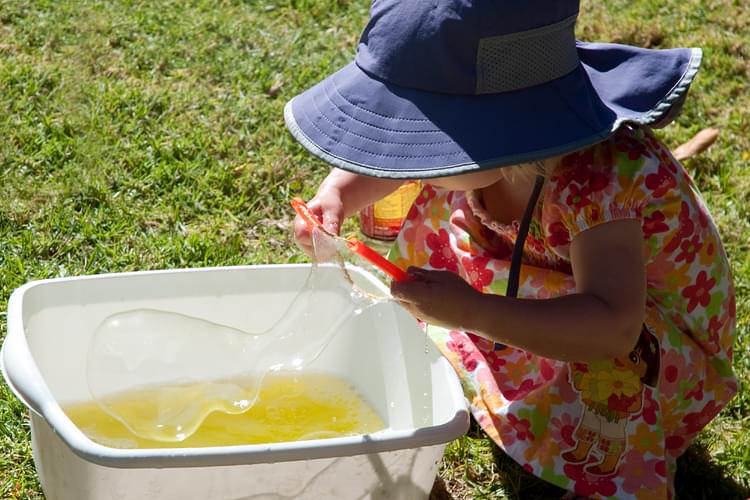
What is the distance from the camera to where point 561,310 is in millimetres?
1262

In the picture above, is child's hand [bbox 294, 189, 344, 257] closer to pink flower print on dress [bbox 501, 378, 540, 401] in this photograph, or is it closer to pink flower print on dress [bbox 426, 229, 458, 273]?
pink flower print on dress [bbox 426, 229, 458, 273]

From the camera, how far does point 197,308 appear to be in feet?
5.10

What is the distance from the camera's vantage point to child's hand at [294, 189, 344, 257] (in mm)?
1505

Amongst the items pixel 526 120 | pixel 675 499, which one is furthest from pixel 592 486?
pixel 526 120

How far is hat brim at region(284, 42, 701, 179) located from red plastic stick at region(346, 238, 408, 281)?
0.16 metres

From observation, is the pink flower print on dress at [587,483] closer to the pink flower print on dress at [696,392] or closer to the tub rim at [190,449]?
the pink flower print on dress at [696,392]

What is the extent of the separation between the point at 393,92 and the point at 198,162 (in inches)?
40.5

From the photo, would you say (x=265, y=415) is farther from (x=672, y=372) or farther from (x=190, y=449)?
(x=672, y=372)

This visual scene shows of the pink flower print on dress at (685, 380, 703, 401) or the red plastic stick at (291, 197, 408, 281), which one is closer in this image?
the red plastic stick at (291, 197, 408, 281)

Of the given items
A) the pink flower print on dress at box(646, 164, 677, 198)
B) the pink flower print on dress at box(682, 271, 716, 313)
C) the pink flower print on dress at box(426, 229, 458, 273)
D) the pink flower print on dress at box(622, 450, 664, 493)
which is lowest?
the pink flower print on dress at box(622, 450, 664, 493)

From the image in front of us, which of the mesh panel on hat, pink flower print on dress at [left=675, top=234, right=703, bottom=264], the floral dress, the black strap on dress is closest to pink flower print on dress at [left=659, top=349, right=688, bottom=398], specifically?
the floral dress

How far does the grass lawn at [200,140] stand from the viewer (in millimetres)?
1598

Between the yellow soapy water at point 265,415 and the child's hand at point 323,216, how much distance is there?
210mm

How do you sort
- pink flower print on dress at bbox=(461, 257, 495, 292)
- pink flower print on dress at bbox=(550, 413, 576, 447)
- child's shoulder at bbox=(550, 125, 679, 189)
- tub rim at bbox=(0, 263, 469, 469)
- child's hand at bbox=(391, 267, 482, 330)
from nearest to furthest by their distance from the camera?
tub rim at bbox=(0, 263, 469, 469)
child's hand at bbox=(391, 267, 482, 330)
child's shoulder at bbox=(550, 125, 679, 189)
pink flower print on dress at bbox=(550, 413, 576, 447)
pink flower print on dress at bbox=(461, 257, 495, 292)
